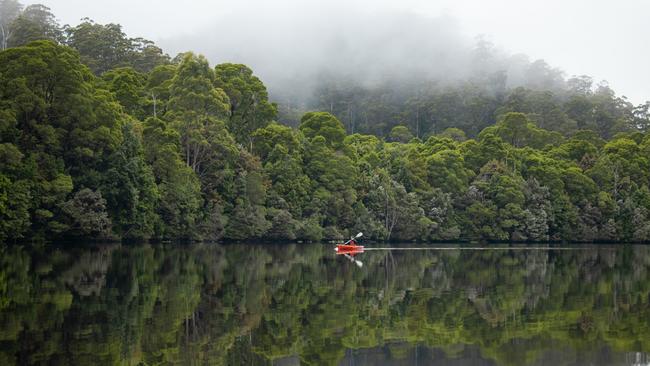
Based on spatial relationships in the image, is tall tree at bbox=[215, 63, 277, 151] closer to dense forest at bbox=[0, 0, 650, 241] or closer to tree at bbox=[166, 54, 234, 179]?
dense forest at bbox=[0, 0, 650, 241]

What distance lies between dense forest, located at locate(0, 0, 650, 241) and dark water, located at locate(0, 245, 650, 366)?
16.5 metres

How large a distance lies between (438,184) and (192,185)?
113 ft

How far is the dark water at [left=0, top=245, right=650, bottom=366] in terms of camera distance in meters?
13.6

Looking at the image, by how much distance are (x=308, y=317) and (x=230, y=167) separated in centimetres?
4948

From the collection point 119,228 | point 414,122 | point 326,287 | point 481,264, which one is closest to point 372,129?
point 414,122

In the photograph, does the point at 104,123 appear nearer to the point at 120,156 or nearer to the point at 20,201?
the point at 120,156

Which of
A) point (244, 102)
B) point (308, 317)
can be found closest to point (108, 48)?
point (244, 102)

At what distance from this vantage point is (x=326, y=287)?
2575 centimetres

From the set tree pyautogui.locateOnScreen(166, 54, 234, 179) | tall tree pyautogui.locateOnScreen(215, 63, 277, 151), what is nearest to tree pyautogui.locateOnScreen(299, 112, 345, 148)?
→ tall tree pyautogui.locateOnScreen(215, 63, 277, 151)

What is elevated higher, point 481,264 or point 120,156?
point 120,156

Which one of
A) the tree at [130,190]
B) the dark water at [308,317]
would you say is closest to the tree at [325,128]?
the tree at [130,190]

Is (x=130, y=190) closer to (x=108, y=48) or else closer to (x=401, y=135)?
(x=108, y=48)

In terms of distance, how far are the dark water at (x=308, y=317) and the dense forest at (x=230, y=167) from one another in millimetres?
16548

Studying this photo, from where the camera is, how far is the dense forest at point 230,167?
4828 centimetres
